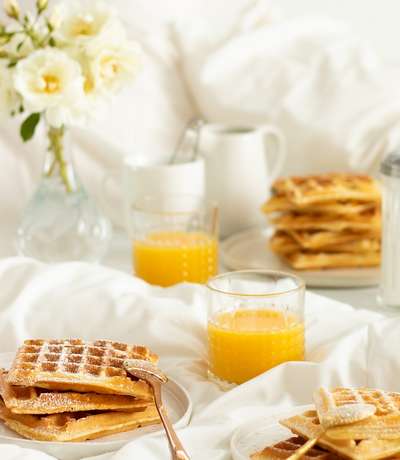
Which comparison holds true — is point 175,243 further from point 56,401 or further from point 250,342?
point 56,401

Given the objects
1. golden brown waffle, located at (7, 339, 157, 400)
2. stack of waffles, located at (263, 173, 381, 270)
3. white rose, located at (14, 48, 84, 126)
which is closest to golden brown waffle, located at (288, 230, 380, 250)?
stack of waffles, located at (263, 173, 381, 270)

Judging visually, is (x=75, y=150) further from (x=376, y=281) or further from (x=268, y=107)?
(x=376, y=281)

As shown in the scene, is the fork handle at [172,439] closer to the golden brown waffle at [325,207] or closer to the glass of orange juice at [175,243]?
the glass of orange juice at [175,243]

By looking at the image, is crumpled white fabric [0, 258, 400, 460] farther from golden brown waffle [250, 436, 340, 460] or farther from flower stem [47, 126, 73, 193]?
flower stem [47, 126, 73, 193]

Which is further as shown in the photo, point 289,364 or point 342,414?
point 289,364

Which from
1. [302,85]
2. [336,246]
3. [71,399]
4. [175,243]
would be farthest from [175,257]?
[302,85]

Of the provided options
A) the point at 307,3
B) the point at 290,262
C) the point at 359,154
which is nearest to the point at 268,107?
the point at 359,154
